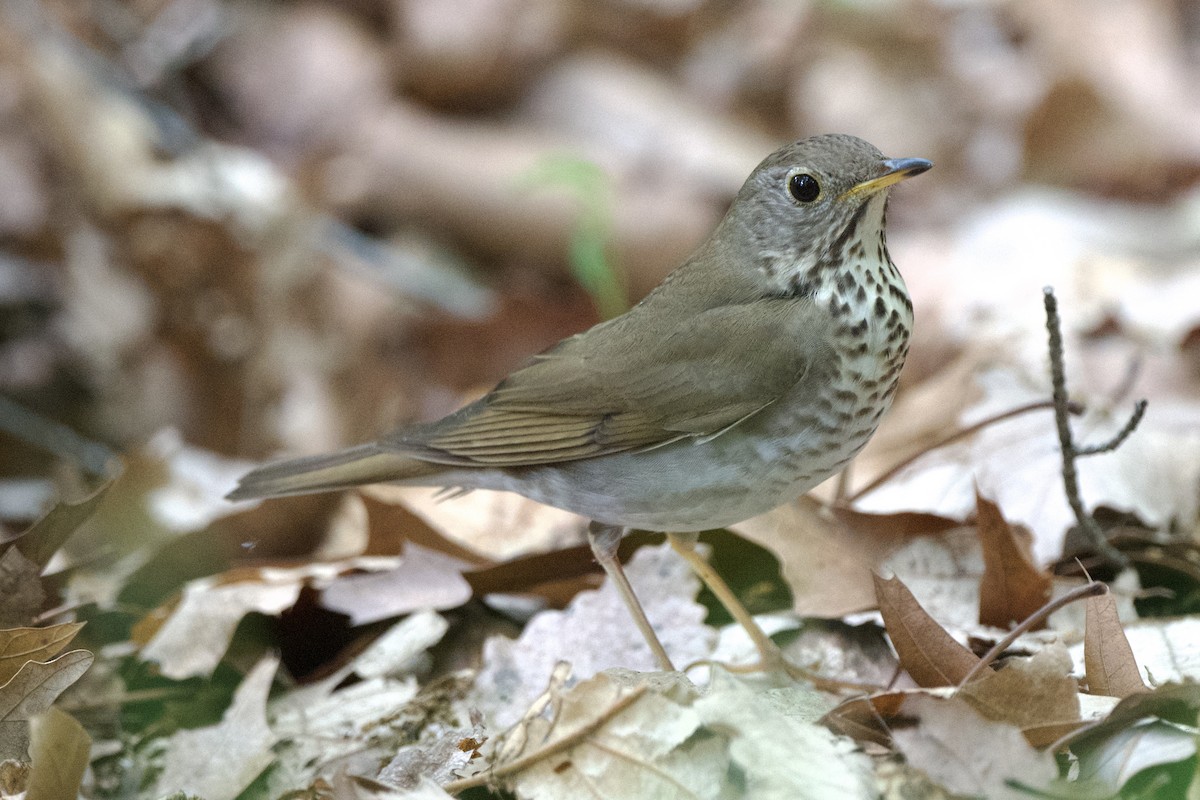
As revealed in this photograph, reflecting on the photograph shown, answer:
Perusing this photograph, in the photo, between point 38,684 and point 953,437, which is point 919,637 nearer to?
point 953,437

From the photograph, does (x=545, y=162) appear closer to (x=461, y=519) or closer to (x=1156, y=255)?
(x=461, y=519)

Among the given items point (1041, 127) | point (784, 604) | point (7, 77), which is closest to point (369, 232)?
point (7, 77)

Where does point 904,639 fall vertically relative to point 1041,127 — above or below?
below

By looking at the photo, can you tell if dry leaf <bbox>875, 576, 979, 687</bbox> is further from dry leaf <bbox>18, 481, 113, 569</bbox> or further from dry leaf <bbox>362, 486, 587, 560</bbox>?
dry leaf <bbox>18, 481, 113, 569</bbox>

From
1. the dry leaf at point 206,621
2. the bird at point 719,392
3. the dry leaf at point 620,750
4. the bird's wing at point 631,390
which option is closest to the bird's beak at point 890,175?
the bird at point 719,392

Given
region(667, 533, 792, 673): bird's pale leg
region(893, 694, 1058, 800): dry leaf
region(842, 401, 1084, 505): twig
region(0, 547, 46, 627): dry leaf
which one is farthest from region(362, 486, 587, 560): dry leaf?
region(893, 694, 1058, 800): dry leaf

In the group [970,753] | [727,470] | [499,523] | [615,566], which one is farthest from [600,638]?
[970,753]

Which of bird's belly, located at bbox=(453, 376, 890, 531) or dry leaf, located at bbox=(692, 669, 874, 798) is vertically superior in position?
bird's belly, located at bbox=(453, 376, 890, 531)
